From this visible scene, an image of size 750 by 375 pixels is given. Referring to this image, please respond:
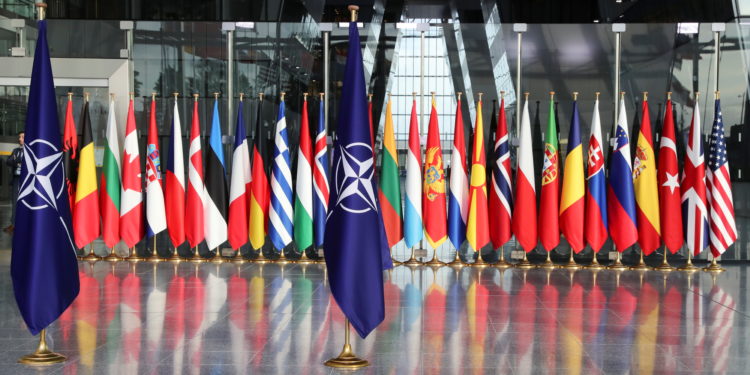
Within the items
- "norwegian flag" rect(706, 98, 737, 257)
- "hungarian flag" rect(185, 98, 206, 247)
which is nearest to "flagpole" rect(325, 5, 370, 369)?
"hungarian flag" rect(185, 98, 206, 247)

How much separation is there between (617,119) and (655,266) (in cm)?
205

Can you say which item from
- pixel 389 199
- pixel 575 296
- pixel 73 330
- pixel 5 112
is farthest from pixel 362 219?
pixel 5 112

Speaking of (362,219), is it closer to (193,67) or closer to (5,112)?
(193,67)

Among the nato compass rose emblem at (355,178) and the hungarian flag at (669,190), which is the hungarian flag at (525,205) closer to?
the hungarian flag at (669,190)

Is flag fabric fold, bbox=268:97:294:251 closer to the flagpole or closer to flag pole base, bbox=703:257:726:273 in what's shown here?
flag pole base, bbox=703:257:726:273

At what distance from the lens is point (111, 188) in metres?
12.1

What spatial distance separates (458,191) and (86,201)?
16.2 ft

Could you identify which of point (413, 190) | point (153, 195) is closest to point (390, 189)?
point (413, 190)

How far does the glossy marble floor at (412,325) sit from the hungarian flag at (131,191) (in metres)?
0.99

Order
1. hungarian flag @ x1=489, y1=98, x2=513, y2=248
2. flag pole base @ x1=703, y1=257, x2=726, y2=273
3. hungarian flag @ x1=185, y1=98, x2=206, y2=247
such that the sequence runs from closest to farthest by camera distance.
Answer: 1. hungarian flag @ x1=489, y1=98, x2=513, y2=248
2. flag pole base @ x1=703, y1=257, x2=726, y2=273
3. hungarian flag @ x1=185, y1=98, x2=206, y2=247

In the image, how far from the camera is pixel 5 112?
13.9 metres

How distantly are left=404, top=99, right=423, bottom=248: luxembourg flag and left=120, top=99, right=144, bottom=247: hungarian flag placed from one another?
142 inches

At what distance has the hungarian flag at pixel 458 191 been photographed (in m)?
11.8

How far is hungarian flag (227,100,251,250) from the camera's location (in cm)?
1211
